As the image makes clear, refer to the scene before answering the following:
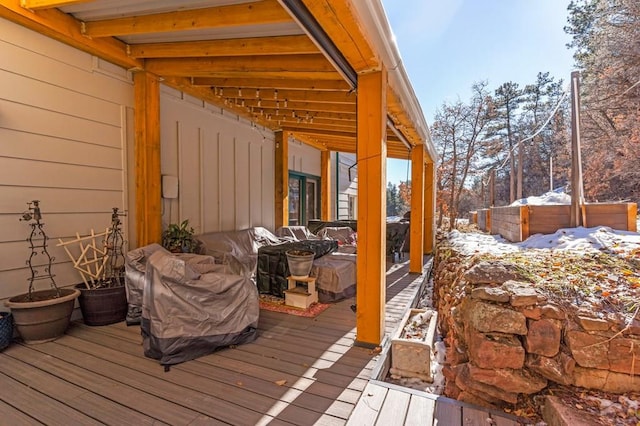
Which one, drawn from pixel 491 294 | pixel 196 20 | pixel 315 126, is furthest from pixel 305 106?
pixel 491 294

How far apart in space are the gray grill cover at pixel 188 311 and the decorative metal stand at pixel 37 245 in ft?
4.11

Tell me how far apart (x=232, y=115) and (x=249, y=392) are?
183 inches

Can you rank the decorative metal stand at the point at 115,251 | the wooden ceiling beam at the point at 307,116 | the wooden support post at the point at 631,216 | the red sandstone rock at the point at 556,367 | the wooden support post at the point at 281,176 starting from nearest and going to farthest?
the red sandstone rock at the point at 556,367 → the wooden support post at the point at 631,216 → the decorative metal stand at the point at 115,251 → the wooden ceiling beam at the point at 307,116 → the wooden support post at the point at 281,176

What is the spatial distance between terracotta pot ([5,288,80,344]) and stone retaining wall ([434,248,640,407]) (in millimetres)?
3571

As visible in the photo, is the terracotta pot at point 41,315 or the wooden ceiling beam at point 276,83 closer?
the terracotta pot at point 41,315

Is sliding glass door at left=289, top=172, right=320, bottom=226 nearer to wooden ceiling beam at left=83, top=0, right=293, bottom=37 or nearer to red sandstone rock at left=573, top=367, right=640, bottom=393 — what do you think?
wooden ceiling beam at left=83, top=0, right=293, bottom=37

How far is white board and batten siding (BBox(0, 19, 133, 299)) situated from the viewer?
2.71 m

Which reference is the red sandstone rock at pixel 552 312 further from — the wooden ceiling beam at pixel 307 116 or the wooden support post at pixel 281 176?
the wooden support post at pixel 281 176

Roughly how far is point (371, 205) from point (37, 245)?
11.2 ft

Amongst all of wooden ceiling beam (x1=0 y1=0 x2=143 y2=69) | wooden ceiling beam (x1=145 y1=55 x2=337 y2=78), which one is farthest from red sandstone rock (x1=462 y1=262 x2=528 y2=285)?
wooden ceiling beam (x1=0 y1=0 x2=143 y2=69)

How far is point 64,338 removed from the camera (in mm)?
2721

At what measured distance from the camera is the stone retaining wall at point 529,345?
1775 millimetres

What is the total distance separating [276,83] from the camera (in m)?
3.79

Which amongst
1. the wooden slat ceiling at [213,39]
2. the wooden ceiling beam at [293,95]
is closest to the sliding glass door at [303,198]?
the wooden ceiling beam at [293,95]
